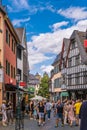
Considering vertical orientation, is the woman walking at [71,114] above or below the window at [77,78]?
below

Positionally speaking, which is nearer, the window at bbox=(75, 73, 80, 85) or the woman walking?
the woman walking

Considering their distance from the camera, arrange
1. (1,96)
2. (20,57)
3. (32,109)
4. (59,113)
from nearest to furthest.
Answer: (59,113)
(1,96)
(32,109)
(20,57)

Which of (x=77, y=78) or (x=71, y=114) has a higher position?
(x=77, y=78)

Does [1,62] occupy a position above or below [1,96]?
above

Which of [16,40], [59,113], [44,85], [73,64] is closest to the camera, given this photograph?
[59,113]

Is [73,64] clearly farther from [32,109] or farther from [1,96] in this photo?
[1,96]

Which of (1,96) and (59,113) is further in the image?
(1,96)

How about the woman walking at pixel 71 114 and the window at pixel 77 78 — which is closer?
the woman walking at pixel 71 114

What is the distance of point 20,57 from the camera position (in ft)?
184

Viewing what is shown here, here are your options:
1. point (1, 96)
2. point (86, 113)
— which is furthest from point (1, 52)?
point (86, 113)

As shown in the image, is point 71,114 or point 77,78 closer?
point 71,114

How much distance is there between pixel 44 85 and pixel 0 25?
95163mm

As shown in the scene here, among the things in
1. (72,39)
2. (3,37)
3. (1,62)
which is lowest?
(1,62)

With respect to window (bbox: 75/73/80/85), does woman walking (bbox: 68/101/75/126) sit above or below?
below
